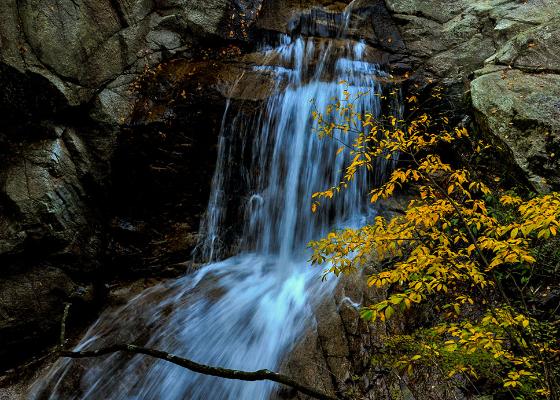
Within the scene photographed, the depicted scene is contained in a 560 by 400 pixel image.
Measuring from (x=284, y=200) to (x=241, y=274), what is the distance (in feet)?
5.58

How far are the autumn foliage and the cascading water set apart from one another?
1.65m

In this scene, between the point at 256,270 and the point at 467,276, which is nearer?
the point at 467,276

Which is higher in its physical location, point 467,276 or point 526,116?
point 526,116

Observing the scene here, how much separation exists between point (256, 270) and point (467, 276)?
4101 mm

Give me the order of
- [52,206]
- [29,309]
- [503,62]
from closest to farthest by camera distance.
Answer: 1. [29,309]
2. [503,62]
3. [52,206]

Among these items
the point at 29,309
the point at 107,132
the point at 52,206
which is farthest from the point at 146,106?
the point at 29,309

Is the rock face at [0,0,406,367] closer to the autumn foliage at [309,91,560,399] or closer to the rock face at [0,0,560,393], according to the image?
the rock face at [0,0,560,393]

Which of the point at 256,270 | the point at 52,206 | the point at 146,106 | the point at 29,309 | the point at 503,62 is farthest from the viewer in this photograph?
the point at 146,106

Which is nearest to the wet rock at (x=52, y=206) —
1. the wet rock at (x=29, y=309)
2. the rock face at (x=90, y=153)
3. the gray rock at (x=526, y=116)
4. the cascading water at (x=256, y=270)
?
the rock face at (x=90, y=153)

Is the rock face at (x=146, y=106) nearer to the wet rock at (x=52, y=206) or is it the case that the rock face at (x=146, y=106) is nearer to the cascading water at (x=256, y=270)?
the wet rock at (x=52, y=206)

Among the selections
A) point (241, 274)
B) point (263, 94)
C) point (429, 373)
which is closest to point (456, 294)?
point (429, 373)

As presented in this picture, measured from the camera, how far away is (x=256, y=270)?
19.9 ft

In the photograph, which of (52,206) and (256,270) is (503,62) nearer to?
(256,270)

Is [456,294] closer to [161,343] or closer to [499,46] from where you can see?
[161,343]
